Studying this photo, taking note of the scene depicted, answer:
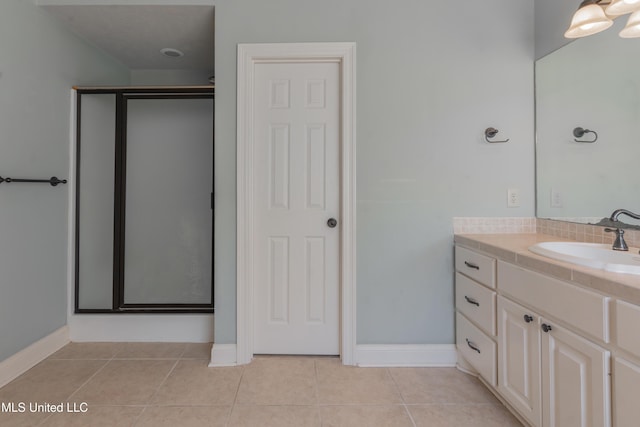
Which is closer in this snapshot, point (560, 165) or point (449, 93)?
point (560, 165)

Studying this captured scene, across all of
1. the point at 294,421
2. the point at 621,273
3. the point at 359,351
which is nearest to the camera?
the point at 621,273

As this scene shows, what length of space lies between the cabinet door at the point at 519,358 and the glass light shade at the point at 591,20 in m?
1.37

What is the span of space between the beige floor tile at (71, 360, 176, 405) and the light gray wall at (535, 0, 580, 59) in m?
3.04

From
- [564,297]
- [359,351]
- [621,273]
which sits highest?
[621,273]

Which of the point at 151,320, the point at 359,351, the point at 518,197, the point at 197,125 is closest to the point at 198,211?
the point at 197,125

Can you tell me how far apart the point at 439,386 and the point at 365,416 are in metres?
0.52

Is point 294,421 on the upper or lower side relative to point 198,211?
lower

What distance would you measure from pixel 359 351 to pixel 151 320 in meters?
1.54

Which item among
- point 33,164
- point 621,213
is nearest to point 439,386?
point 621,213

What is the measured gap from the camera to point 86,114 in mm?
2314

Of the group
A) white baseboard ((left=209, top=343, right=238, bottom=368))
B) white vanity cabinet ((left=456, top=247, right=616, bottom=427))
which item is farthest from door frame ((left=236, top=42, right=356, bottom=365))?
white vanity cabinet ((left=456, top=247, right=616, bottom=427))

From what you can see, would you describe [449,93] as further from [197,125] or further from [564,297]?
[197,125]

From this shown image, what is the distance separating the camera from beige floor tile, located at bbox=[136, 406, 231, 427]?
1.41 m

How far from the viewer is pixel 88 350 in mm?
2096
